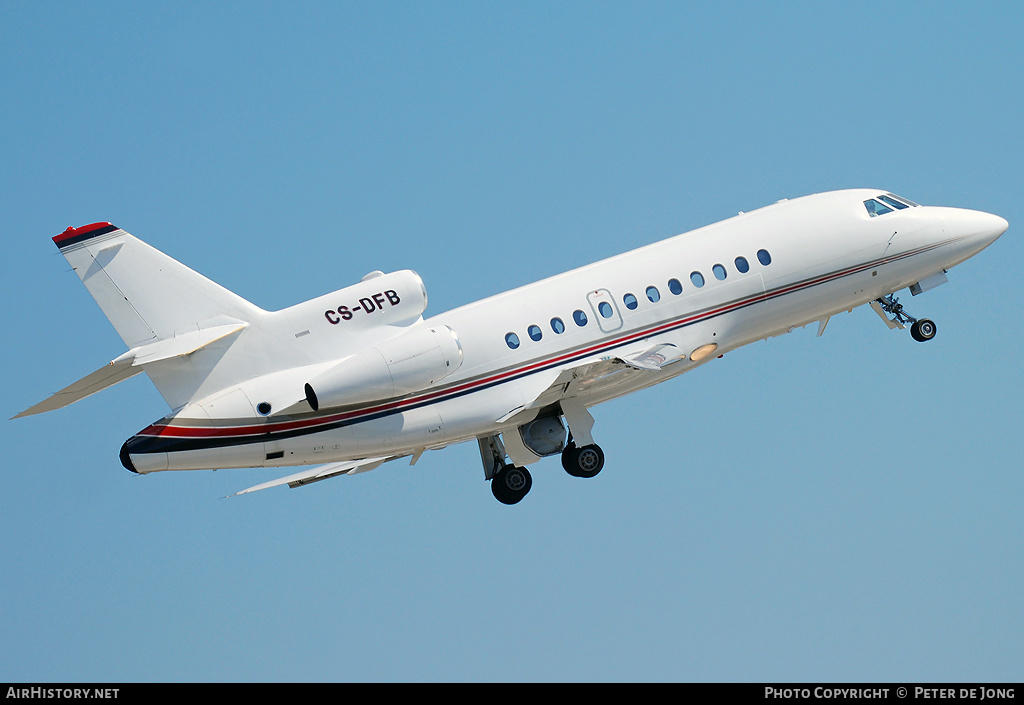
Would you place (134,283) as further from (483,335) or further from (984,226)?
(984,226)

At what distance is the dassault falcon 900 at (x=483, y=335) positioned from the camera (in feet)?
72.7

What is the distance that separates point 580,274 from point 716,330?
2965mm

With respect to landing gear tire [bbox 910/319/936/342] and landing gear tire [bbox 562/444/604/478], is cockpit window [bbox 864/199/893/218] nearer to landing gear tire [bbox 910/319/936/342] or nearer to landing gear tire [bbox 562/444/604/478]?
landing gear tire [bbox 910/319/936/342]

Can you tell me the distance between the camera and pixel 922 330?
28.2 m

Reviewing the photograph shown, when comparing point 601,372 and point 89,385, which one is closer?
point 89,385

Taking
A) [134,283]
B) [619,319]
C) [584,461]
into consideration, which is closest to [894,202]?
[619,319]

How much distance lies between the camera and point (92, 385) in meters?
21.9

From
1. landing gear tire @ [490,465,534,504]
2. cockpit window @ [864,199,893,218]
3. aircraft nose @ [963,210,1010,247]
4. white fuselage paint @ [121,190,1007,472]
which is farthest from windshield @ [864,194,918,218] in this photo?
landing gear tire @ [490,465,534,504]

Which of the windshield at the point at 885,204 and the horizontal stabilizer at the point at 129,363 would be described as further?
the windshield at the point at 885,204

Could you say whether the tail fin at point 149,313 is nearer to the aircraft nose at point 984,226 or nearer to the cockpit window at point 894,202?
the cockpit window at point 894,202

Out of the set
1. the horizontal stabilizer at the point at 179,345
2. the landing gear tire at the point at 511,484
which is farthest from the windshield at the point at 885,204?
the horizontal stabilizer at the point at 179,345

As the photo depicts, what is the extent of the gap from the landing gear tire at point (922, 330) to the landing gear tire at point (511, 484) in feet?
30.5

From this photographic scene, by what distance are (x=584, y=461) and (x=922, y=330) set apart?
28.3 feet
